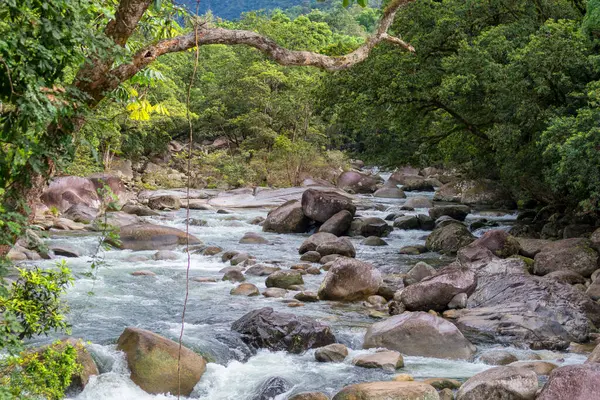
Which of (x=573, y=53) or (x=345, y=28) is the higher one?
(x=345, y=28)

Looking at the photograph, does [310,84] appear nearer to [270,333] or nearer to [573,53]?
[573,53]

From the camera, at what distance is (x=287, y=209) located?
22.6 m

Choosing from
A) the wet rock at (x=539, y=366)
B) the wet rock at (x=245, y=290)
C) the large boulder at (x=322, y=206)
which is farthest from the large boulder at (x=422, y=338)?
the large boulder at (x=322, y=206)

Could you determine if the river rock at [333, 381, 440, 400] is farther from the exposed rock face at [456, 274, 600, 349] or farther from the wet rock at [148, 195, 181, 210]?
the wet rock at [148, 195, 181, 210]

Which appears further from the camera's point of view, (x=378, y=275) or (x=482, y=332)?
(x=378, y=275)

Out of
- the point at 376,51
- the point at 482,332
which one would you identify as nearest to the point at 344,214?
the point at 376,51

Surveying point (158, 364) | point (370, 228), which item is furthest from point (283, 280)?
point (370, 228)

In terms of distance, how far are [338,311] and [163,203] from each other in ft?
52.8

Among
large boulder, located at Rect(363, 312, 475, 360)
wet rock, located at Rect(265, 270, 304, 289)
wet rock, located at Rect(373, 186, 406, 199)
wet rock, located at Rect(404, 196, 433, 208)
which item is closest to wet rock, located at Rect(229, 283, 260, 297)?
wet rock, located at Rect(265, 270, 304, 289)

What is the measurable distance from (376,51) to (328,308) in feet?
30.7

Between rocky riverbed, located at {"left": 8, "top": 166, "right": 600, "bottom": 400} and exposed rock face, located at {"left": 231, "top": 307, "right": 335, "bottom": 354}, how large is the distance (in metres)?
0.02

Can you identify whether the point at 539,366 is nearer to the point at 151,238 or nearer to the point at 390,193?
the point at 151,238

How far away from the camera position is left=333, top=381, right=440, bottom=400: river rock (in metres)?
7.12

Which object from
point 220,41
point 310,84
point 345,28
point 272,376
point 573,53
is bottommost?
point 272,376
